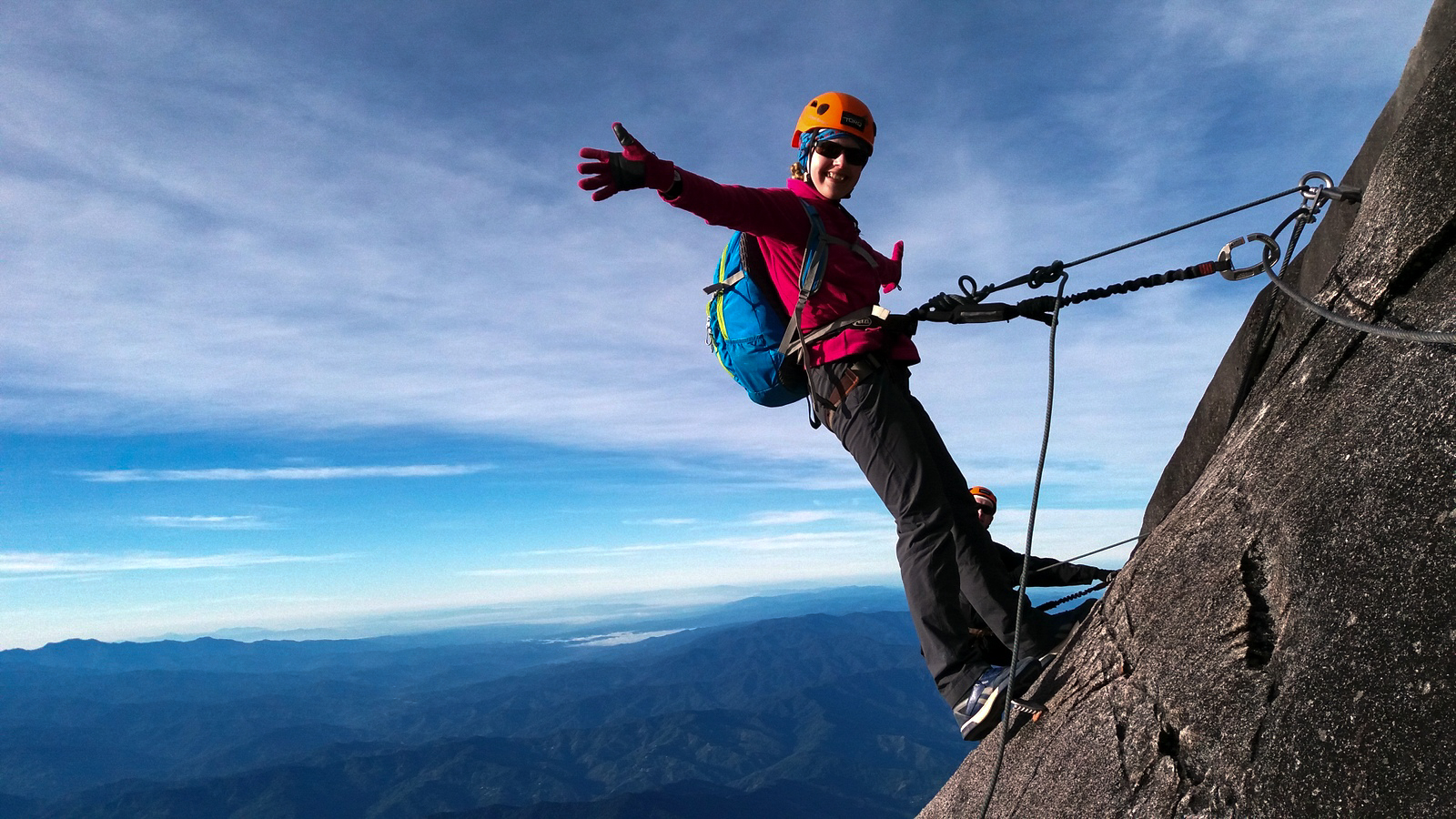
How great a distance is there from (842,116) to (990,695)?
16.3 ft

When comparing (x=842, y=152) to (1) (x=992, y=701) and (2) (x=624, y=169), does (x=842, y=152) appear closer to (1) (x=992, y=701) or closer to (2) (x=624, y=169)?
(2) (x=624, y=169)

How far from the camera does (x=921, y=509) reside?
618cm

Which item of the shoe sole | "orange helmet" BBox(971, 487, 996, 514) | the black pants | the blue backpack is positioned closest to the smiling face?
the blue backpack

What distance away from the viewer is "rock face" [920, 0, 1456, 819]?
3682 millimetres

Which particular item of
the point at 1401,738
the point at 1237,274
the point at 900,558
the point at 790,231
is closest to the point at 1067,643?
the point at 900,558

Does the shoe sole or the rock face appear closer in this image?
the rock face

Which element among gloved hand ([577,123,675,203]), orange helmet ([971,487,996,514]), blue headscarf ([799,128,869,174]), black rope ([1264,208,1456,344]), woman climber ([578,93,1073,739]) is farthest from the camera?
orange helmet ([971,487,996,514])

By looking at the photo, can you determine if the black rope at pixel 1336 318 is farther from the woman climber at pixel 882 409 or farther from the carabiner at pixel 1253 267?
the woman climber at pixel 882 409

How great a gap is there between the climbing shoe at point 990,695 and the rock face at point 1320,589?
0.69 feet

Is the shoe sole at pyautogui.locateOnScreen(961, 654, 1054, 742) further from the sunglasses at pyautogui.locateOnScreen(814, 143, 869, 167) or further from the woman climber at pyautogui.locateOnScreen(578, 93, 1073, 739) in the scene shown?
the sunglasses at pyautogui.locateOnScreen(814, 143, 869, 167)

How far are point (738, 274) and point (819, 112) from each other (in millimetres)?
1620

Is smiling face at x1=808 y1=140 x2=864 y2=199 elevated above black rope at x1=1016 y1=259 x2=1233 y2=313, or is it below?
above

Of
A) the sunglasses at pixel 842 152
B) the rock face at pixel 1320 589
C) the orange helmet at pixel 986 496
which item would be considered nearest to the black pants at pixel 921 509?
the rock face at pixel 1320 589

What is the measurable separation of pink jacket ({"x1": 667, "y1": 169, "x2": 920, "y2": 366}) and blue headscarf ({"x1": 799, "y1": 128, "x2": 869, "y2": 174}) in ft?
0.67
